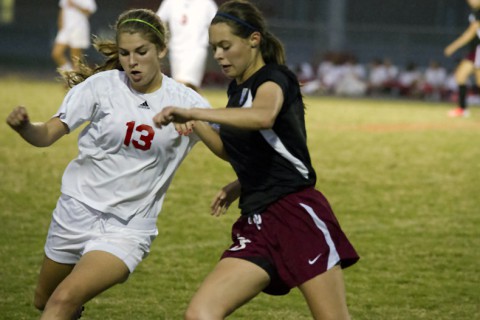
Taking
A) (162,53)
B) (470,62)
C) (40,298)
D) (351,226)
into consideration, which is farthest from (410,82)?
(40,298)

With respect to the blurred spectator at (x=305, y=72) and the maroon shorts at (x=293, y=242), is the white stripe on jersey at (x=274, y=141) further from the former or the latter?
the blurred spectator at (x=305, y=72)

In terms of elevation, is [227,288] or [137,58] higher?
[137,58]

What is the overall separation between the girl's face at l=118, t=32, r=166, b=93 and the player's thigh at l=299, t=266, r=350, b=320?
4.18 feet

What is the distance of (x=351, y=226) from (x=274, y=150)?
4529 mm

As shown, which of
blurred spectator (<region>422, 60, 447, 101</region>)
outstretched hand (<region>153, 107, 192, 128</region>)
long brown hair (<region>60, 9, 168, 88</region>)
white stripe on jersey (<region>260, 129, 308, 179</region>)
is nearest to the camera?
outstretched hand (<region>153, 107, 192, 128</region>)

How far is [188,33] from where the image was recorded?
49.9ft

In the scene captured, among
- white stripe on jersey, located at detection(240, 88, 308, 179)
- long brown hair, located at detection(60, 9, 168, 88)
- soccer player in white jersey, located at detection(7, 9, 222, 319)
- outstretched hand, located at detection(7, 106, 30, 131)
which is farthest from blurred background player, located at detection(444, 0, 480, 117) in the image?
outstretched hand, located at detection(7, 106, 30, 131)

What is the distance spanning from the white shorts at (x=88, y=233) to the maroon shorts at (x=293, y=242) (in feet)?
1.76

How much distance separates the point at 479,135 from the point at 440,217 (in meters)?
7.14

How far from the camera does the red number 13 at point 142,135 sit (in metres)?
4.90

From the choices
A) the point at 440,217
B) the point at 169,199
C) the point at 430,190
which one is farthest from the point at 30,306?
the point at 430,190

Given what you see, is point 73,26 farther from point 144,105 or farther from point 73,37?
point 144,105

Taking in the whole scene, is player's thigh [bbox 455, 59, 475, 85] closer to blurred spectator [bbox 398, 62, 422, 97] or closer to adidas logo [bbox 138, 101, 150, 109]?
blurred spectator [bbox 398, 62, 422, 97]

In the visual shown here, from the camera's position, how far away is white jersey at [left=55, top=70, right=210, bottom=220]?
491cm
